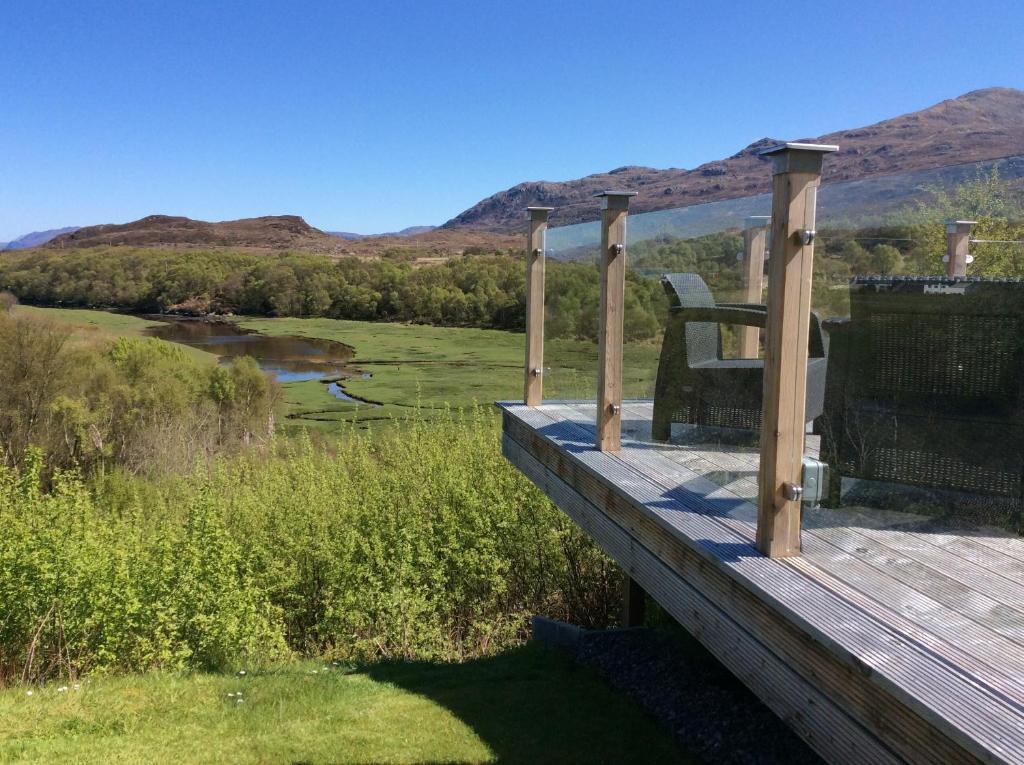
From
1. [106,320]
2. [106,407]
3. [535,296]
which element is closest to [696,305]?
[535,296]

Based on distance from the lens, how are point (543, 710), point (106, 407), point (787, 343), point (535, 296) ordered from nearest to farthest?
point (787, 343)
point (543, 710)
point (535, 296)
point (106, 407)

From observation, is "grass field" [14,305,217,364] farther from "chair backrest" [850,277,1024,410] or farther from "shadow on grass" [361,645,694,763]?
"chair backrest" [850,277,1024,410]

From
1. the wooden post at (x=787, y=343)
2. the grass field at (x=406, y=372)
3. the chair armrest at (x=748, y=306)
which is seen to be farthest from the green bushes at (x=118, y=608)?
the wooden post at (x=787, y=343)

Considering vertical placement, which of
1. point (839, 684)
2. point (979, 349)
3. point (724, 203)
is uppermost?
point (724, 203)

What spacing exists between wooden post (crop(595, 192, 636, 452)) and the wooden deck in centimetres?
50

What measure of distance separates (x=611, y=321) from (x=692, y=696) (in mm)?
2134

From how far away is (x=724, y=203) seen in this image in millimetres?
3115

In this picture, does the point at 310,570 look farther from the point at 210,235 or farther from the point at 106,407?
the point at 210,235

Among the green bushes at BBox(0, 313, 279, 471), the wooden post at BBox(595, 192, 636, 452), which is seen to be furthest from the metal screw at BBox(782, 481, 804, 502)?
the green bushes at BBox(0, 313, 279, 471)

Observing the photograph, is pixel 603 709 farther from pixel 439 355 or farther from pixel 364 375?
pixel 439 355

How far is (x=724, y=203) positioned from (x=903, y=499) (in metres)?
1.22

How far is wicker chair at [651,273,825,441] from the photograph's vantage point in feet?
9.06

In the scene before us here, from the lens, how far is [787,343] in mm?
2195

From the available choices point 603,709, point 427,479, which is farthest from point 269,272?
point 603,709
